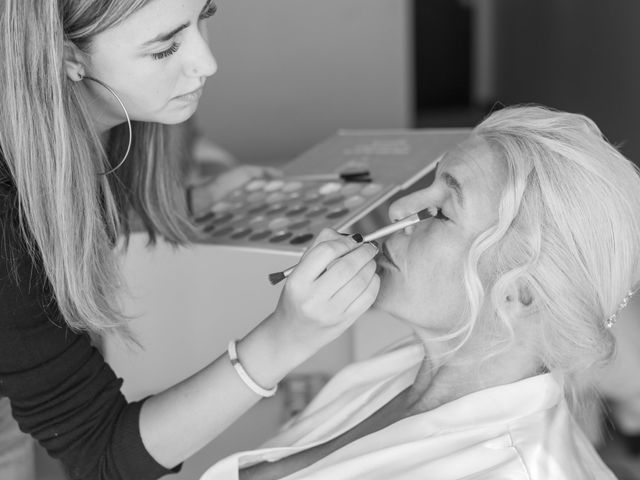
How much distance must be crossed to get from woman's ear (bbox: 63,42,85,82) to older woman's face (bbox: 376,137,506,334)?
474 mm

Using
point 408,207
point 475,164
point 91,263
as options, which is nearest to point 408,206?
point 408,207

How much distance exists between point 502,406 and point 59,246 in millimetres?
634

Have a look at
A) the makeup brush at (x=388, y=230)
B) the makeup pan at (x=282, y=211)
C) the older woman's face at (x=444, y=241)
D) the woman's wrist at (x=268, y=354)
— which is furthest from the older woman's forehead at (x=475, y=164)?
the woman's wrist at (x=268, y=354)

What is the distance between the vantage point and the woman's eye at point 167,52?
3.84 feet

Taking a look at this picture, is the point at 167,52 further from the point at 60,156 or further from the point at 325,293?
the point at 325,293

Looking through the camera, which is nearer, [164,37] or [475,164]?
[164,37]

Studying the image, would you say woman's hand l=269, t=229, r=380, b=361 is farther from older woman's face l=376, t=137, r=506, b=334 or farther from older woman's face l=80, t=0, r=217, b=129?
older woman's face l=80, t=0, r=217, b=129

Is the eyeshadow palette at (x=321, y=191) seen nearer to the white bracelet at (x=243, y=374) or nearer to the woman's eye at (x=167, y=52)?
the white bracelet at (x=243, y=374)

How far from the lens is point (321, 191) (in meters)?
1.59

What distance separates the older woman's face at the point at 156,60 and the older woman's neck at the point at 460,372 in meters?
0.51

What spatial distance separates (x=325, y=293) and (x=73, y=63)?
1.44 feet

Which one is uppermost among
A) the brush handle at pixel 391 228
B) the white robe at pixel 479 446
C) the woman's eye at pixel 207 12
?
the woman's eye at pixel 207 12

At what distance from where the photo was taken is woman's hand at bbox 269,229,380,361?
1084mm

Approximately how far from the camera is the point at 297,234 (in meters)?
1.44
